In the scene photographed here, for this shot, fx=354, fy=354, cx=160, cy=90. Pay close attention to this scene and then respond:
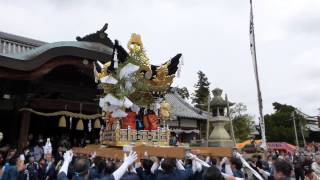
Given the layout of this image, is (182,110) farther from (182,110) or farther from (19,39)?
(19,39)

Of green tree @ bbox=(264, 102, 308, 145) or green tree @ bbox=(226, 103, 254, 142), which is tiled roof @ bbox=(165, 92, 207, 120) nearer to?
green tree @ bbox=(226, 103, 254, 142)

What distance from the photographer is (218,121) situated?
52.2 feet

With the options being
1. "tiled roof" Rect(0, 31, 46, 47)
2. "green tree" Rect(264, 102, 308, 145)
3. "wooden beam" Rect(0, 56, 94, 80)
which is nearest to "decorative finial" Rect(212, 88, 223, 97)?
"wooden beam" Rect(0, 56, 94, 80)

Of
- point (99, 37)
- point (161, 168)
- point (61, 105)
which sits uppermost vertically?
point (99, 37)

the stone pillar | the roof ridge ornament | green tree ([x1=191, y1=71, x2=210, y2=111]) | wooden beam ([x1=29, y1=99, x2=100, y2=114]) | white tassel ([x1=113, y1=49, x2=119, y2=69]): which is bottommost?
the stone pillar

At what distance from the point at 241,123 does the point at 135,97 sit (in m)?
23.0

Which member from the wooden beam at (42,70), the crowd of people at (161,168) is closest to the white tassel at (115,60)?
the crowd of people at (161,168)

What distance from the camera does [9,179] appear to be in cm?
718

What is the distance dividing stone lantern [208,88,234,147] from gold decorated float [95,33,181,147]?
516 centimetres

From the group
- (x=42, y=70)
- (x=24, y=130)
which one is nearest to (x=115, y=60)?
(x=42, y=70)

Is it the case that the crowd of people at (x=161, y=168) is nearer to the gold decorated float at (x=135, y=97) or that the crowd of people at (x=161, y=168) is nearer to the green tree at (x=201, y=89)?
the gold decorated float at (x=135, y=97)

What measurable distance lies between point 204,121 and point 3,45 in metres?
13.0

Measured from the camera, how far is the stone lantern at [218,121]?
1504 cm

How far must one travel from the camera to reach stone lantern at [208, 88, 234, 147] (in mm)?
15039
